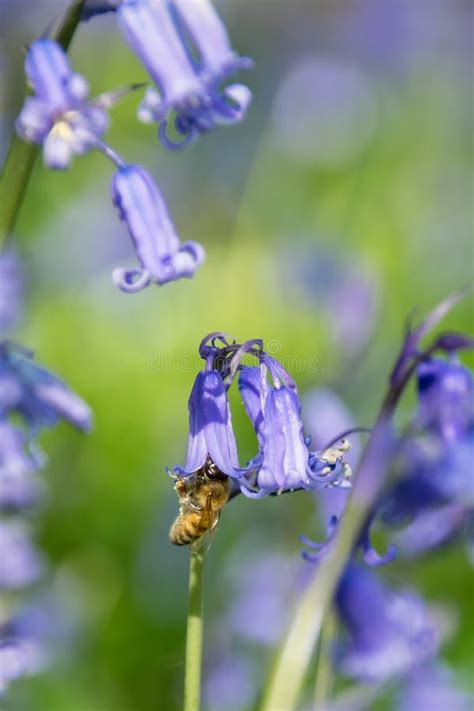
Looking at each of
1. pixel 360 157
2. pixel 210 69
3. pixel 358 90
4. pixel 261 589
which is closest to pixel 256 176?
pixel 360 157

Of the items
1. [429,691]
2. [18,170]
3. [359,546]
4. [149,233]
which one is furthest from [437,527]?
[18,170]

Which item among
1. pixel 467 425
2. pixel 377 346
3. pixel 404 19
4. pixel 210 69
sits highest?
pixel 210 69

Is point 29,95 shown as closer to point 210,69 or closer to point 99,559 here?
point 210,69

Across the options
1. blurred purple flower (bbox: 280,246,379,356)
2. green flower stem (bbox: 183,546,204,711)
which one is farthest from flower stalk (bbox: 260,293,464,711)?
blurred purple flower (bbox: 280,246,379,356)

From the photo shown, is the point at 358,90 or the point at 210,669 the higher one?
the point at 210,669

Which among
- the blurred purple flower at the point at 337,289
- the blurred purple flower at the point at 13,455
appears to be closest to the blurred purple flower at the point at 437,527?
the blurred purple flower at the point at 13,455

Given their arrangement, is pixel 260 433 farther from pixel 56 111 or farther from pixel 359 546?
pixel 56 111

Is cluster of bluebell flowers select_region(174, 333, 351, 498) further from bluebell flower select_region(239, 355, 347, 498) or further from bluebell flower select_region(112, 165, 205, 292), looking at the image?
bluebell flower select_region(112, 165, 205, 292)
